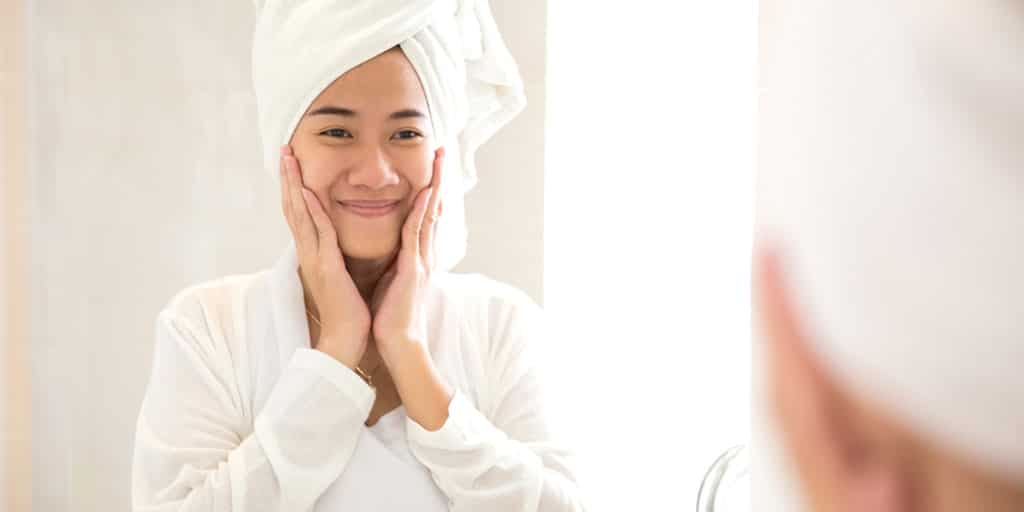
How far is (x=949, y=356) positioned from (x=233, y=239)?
1151mm

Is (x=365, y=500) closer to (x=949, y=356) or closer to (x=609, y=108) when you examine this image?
(x=609, y=108)

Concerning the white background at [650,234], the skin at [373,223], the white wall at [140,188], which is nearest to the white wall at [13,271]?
the white wall at [140,188]

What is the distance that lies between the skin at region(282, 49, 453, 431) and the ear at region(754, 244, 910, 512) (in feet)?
3.01

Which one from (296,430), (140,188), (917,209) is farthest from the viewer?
(140,188)

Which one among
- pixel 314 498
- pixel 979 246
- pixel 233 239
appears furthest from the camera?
pixel 233 239

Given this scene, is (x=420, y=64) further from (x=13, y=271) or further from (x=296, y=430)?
(x=13, y=271)

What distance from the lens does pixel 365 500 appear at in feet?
3.36

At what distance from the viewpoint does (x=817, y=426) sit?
116 mm

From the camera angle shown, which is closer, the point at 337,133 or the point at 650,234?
the point at 337,133

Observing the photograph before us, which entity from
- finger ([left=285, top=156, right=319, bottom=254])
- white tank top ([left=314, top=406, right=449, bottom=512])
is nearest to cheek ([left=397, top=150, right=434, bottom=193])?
finger ([left=285, top=156, right=319, bottom=254])

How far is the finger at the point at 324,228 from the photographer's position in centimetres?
104

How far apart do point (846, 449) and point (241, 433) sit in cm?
98

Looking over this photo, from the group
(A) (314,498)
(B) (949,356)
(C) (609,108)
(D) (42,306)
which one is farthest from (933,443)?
(D) (42,306)

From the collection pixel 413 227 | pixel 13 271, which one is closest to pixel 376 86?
pixel 413 227
